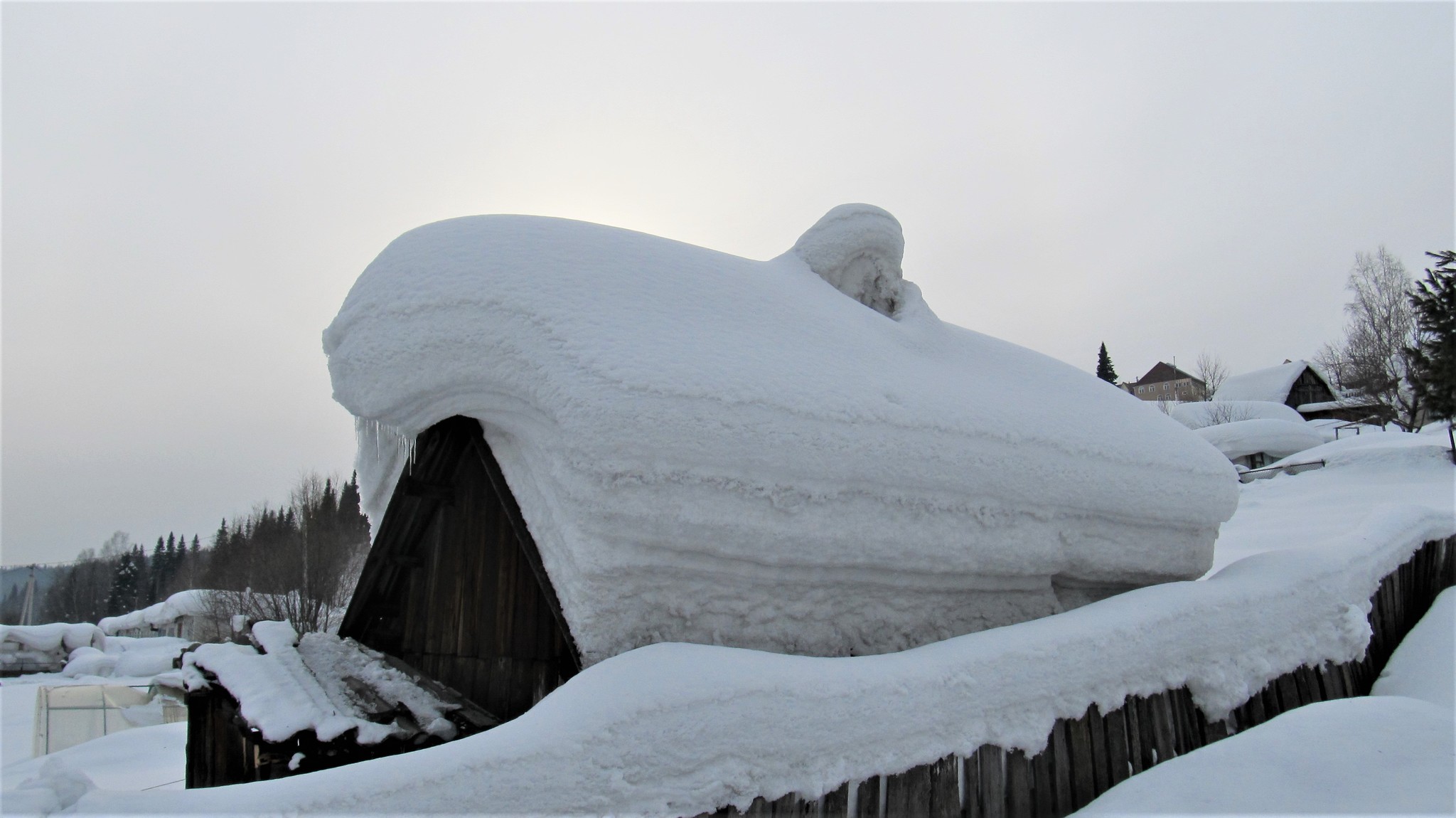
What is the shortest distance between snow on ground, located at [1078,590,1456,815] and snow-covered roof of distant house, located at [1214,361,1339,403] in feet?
146

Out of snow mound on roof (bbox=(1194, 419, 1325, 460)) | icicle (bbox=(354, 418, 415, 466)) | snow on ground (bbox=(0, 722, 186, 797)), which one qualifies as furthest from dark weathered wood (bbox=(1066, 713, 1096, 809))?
snow mound on roof (bbox=(1194, 419, 1325, 460))

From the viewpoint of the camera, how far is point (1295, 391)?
40406 millimetres

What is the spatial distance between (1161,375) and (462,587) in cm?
6436

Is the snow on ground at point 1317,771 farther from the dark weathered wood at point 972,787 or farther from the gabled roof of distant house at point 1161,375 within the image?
the gabled roof of distant house at point 1161,375

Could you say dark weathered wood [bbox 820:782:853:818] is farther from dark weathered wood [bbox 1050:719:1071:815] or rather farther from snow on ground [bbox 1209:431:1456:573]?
snow on ground [bbox 1209:431:1456:573]

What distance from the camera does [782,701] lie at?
6.73ft

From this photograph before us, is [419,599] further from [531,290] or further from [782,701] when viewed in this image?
Result: [782,701]

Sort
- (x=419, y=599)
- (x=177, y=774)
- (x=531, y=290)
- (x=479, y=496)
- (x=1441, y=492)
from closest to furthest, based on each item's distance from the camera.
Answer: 1. (x=531, y=290)
2. (x=479, y=496)
3. (x=419, y=599)
4. (x=177, y=774)
5. (x=1441, y=492)

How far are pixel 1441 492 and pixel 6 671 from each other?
45515 millimetres

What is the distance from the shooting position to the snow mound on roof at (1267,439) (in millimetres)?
23875

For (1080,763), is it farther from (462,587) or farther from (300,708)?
(300,708)

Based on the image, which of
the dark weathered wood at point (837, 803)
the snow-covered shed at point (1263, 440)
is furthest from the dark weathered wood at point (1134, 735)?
the snow-covered shed at point (1263, 440)

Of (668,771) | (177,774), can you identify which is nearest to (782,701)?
(668,771)

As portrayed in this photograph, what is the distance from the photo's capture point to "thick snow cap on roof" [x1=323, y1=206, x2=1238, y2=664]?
224 centimetres
